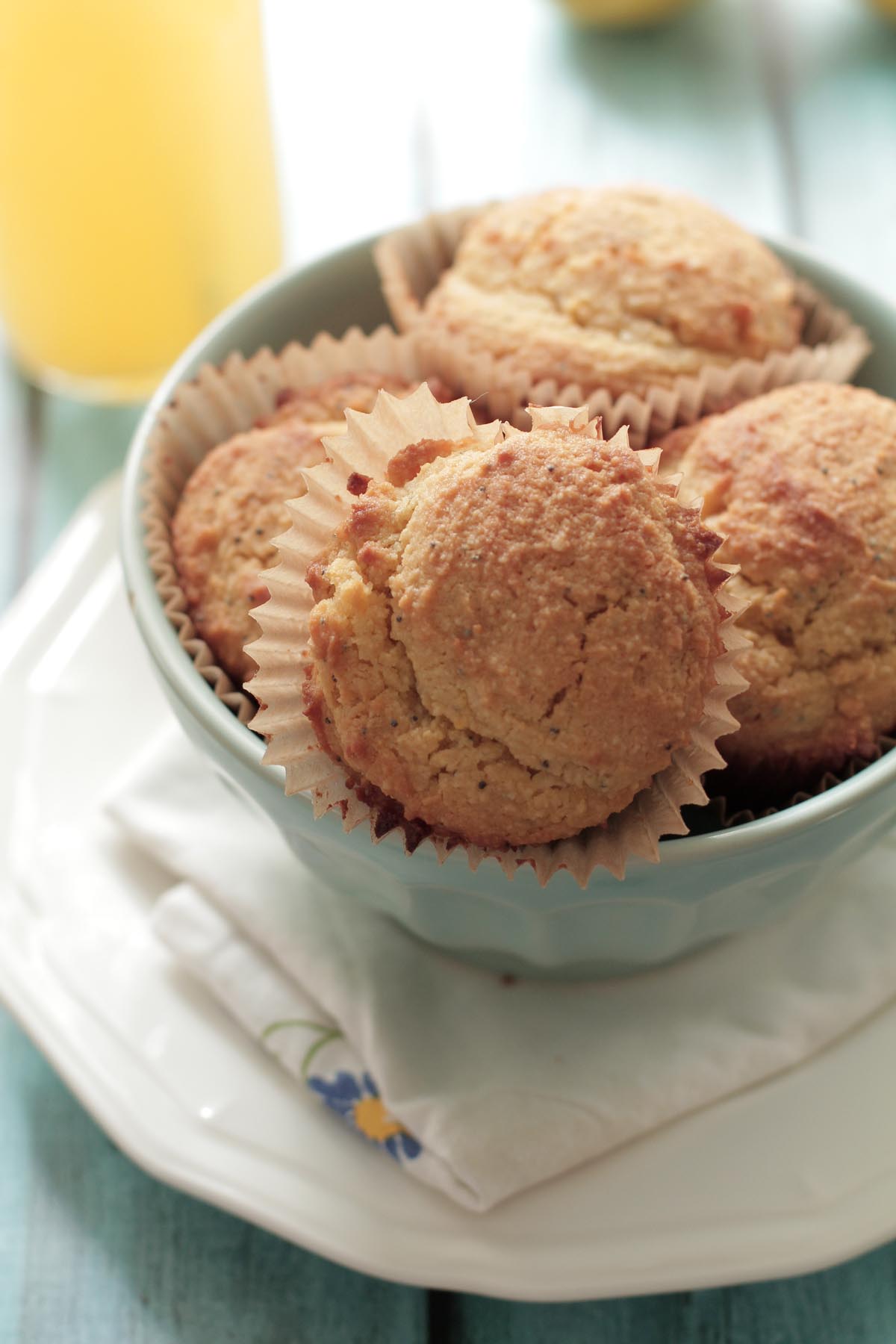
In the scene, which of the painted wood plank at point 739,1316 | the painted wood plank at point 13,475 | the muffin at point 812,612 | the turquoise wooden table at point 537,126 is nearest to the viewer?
the muffin at point 812,612

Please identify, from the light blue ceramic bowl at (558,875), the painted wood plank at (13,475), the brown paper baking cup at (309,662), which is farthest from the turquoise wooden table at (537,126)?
the brown paper baking cup at (309,662)

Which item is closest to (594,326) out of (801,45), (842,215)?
(842,215)

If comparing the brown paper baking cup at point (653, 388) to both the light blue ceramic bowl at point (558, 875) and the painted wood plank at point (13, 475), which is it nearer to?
the light blue ceramic bowl at point (558, 875)

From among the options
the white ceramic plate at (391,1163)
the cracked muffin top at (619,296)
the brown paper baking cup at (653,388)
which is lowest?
the white ceramic plate at (391,1163)

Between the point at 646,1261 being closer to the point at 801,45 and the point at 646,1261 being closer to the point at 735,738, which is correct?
the point at 735,738

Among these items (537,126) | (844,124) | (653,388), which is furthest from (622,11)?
(653,388)
